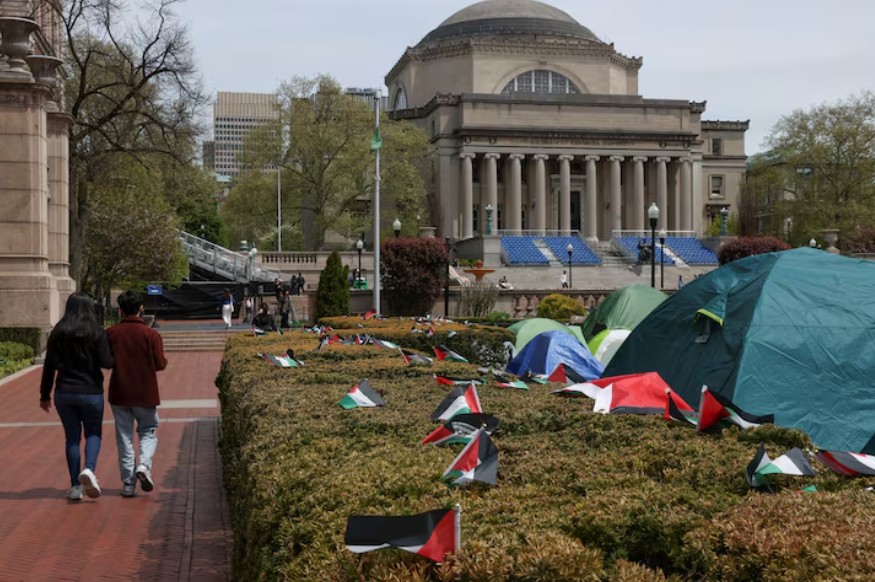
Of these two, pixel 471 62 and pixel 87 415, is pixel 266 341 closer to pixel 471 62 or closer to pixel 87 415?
pixel 87 415

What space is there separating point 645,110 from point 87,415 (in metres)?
75.8

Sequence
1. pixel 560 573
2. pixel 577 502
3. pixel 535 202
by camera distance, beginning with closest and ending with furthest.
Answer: pixel 560 573 → pixel 577 502 → pixel 535 202

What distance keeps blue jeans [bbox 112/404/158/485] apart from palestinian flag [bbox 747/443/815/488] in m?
6.77

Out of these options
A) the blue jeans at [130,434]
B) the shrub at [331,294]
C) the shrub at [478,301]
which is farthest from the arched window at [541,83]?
the blue jeans at [130,434]

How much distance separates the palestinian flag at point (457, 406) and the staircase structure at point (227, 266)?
50.1 meters

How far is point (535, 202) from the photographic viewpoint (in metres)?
80.5

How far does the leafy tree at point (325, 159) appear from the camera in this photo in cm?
6544

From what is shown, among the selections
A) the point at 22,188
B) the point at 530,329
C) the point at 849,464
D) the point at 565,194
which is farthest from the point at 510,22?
the point at 849,464

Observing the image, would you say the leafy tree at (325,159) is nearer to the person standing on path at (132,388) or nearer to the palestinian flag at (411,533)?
the person standing on path at (132,388)

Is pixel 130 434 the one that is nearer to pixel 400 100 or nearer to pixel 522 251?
pixel 522 251

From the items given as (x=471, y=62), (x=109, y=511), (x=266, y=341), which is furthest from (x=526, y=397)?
(x=471, y=62)

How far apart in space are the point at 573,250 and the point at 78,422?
61.7m

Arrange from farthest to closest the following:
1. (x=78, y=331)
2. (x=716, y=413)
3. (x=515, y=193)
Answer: (x=515, y=193), (x=78, y=331), (x=716, y=413)

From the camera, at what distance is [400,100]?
9494 cm
